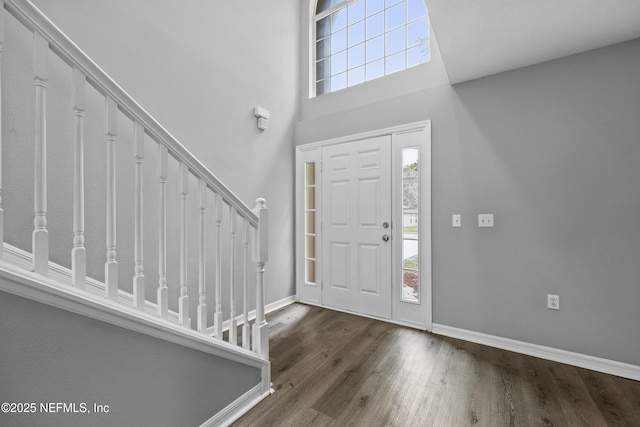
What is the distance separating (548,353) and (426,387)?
1.16 m

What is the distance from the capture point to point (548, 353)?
218 cm

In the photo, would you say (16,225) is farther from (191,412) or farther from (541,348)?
(541,348)

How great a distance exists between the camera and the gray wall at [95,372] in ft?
2.82

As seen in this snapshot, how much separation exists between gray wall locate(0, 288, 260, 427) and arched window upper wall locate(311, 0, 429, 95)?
325cm

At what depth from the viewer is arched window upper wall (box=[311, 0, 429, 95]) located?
296cm

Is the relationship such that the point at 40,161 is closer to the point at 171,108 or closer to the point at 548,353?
the point at 171,108

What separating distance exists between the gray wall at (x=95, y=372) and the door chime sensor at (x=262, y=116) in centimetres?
232

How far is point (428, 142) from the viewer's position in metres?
2.67

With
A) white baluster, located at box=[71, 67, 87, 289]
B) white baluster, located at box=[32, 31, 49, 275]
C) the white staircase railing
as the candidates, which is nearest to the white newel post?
the white staircase railing

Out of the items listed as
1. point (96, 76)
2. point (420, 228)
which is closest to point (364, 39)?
point (420, 228)

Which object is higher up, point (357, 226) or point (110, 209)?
point (110, 209)

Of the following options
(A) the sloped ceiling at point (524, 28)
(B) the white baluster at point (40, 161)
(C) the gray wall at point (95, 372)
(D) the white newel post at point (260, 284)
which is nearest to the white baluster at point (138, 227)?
(C) the gray wall at point (95, 372)

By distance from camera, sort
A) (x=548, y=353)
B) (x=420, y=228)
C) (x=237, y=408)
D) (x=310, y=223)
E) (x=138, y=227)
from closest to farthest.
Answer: (x=138, y=227), (x=237, y=408), (x=548, y=353), (x=420, y=228), (x=310, y=223)

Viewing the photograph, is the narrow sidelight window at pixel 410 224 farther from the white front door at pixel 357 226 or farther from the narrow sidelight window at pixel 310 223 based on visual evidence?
the narrow sidelight window at pixel 310 223
